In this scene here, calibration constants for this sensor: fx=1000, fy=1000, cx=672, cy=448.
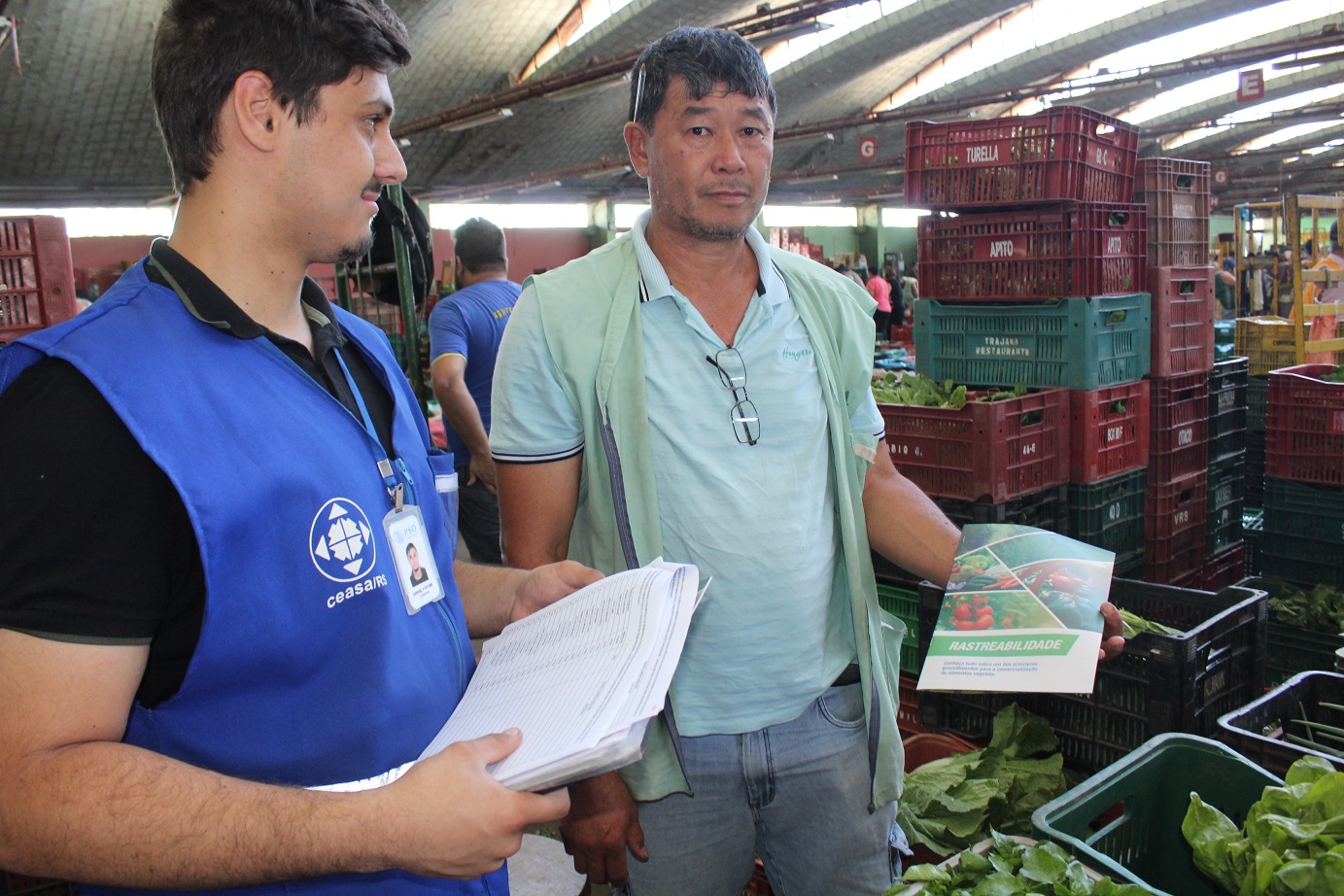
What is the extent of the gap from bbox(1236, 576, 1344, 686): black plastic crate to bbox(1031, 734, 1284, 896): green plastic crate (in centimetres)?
172

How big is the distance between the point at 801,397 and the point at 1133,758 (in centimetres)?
76

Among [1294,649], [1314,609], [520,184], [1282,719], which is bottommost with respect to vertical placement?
A: [1294,649]

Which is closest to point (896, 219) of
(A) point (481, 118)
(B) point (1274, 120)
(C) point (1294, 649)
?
(B) point (1274, 120)

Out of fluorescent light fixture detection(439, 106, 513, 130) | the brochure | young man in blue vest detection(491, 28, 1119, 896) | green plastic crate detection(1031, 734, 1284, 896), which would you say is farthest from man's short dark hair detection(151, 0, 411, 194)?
fluorescent light fixture detection(439, 106, 513, 130)

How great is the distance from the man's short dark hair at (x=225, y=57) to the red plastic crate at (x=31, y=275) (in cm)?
214

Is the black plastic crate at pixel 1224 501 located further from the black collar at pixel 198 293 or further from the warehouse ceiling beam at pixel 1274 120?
the warehouse ceiling beam at pixel 1274 120

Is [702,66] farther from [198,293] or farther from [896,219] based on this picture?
[896,219]

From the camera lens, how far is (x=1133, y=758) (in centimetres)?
154

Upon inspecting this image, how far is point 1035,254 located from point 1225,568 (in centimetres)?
→ 163

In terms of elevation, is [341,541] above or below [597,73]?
below

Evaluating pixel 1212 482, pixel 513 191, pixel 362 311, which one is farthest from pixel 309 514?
pixel 513 191

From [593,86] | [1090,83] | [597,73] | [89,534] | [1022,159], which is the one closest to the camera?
[89,534]

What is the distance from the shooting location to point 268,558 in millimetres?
958

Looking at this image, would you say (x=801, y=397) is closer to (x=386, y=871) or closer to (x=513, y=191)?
(x=386, y=871)
